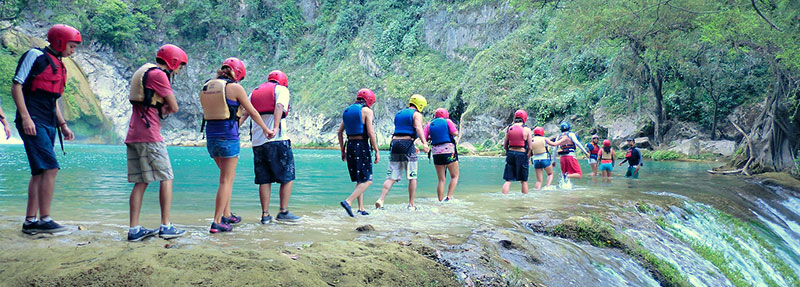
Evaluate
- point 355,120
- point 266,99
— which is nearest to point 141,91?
point 266,99

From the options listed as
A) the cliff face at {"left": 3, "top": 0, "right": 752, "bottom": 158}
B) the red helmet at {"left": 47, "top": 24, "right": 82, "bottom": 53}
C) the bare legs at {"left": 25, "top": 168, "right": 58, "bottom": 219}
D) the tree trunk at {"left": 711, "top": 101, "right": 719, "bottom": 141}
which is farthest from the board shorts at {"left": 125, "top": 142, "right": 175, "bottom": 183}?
the tree trunk at {"left": 711, "top": 101, "right": 719, "bottom": 141}

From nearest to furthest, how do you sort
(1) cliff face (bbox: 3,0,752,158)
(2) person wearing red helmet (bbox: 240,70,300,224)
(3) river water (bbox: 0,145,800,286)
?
(3) river water (bbox: 0,145,800,286) → (2) person wearing red helmet (bbox: 240,70,300,224) → (1) cliff face (bbox: 3,0,752,158)

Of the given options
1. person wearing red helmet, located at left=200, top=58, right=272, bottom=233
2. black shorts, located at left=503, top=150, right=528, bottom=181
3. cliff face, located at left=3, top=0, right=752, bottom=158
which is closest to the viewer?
person wearing red helmet, located at left=200, top=58, right=272, bottom=233

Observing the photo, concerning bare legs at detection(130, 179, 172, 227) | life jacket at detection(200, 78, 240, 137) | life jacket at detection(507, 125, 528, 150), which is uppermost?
life jacket at detection(200, 78, 240, 137)

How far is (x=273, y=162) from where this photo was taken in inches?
228

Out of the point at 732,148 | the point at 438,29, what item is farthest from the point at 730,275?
the point at 438,29

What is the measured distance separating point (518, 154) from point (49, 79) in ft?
27.0

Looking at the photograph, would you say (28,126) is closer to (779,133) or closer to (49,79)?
(49,79)

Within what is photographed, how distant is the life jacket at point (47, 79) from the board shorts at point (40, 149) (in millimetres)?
299

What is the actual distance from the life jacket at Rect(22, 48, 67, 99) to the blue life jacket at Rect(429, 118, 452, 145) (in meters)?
5.50

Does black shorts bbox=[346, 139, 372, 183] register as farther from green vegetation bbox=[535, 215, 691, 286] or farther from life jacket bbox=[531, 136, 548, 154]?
life jacket bbox=[531, 136, 548, 154]

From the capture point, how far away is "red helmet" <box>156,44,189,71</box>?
4578 mm

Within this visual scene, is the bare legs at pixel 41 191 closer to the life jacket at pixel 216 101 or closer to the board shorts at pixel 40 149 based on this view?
the board shorts at pixel 40 149

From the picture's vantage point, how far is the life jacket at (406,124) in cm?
765
